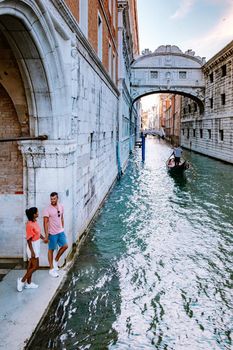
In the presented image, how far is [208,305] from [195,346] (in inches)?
44.0

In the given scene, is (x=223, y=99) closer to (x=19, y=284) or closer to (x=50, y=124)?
(x=50, y=124)

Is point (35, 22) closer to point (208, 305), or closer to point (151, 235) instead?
point (208, 305)

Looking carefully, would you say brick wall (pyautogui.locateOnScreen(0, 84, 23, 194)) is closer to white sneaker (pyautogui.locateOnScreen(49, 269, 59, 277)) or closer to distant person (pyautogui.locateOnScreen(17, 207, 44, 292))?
distant person (pyautogui.locateOnScreen(17, 207, 44, 292))

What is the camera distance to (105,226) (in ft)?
30.8

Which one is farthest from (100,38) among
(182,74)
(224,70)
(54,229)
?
(182,74)

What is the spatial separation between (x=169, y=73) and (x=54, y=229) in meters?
29.3

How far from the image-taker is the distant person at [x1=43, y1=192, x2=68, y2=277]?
559 cm

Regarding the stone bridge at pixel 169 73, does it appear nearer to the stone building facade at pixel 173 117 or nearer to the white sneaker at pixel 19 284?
the stone building facade at pixel 173 117

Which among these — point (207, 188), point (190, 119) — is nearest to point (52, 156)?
point (207, 188)

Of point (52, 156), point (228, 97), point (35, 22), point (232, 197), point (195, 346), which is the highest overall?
point (228, 97)

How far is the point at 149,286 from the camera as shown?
234 inches

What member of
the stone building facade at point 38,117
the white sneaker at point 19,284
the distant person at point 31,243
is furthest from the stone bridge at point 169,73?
the white sneaker at point 19,284

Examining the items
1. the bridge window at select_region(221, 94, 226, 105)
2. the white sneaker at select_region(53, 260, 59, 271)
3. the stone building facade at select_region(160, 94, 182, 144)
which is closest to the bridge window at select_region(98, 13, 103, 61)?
the white sneaker at select_region(53, 260, 59, 271)

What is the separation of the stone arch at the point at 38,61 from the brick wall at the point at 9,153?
1.38 feet
